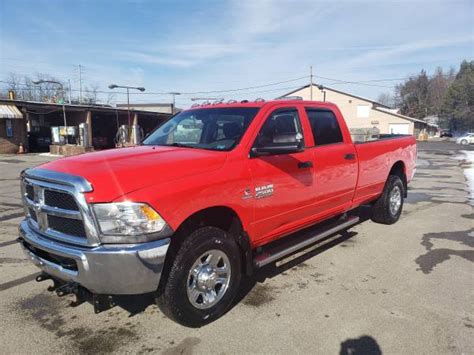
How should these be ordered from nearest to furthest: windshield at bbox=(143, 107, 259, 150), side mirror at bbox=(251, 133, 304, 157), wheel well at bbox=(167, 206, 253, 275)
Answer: wheel well at bbox=(167, 206, 253, 275) < side mirror at bbox=(251, 133, 304, 157) < windshield at bbox=(143, 107, 259, 150)

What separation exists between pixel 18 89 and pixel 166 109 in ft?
65.9

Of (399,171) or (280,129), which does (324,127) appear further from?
(399,171)

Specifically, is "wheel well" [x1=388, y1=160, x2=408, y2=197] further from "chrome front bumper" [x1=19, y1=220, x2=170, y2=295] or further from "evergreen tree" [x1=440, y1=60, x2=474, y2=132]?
"evergreen tree" [x1=440, y1=60, x2=474, y2=132]

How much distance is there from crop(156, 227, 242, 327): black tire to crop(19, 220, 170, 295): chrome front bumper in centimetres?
21

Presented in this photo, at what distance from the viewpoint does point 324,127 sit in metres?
5.33

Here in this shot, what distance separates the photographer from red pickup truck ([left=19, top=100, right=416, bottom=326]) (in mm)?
3045

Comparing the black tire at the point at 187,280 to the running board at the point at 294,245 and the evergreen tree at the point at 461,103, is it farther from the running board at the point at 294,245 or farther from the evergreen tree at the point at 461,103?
the evergreen tree at the point at 461,103

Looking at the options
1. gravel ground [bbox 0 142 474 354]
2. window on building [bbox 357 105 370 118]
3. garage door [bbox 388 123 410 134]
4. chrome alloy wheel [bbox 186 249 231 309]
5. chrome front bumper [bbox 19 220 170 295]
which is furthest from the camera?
window on building [bbox 357 105 370 118]

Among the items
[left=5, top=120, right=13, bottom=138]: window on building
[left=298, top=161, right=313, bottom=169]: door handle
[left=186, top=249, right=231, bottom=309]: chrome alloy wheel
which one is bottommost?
[left=186, top=249, right=231, bottom=309]: chrome alloy wheel

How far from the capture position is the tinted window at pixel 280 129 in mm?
3980

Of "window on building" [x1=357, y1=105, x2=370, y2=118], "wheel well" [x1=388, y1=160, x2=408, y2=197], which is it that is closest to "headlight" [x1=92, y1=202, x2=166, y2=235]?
"wheel well" [x1=388, y1=160, x2=408, y2=197]

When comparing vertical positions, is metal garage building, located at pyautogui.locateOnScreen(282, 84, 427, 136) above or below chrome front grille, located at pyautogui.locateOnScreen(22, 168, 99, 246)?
above

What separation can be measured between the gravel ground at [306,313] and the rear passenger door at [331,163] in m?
0.77

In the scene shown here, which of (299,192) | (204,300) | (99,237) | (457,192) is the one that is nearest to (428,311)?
(299,192)
